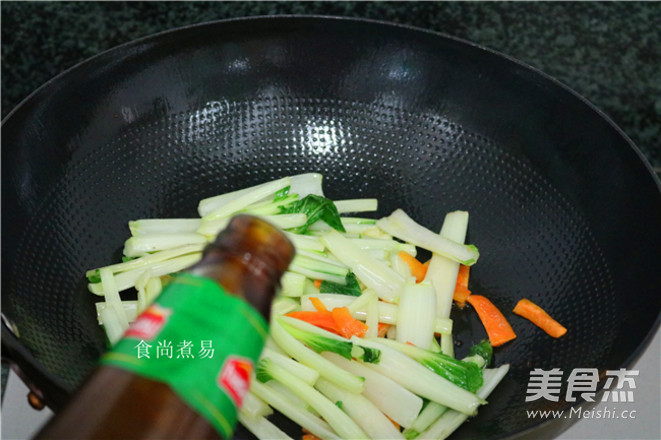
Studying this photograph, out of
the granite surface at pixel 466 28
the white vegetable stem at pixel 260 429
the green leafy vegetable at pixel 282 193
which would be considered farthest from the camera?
the granite surface at pixel 466 28

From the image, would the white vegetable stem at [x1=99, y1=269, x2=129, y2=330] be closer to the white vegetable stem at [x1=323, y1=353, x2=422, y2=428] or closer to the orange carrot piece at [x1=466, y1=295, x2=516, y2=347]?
the white vegetable stem at [x1=323, y1=353, x2=422, y2=428]

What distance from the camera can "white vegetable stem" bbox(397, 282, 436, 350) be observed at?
138 centimetres

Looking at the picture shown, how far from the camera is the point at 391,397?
128cm

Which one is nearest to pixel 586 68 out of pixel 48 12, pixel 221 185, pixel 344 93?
pixel 344 93

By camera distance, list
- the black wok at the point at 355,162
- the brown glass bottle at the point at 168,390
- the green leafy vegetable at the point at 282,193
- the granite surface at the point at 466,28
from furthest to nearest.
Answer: the granite surface at the point at 466,28 → the green leafy vegetable at the point at 282,193 → the black wok at the point at 355,162 → the brown glass bottle at the point at 168,390

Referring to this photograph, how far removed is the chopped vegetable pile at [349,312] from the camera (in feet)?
4.16

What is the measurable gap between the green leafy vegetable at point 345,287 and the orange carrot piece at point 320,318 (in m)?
0.08

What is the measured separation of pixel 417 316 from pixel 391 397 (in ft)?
0.60

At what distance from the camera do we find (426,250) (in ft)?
5.35

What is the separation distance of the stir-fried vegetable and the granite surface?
0.54 metres

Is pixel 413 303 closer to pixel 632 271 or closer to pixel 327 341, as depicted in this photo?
pixel 327 341

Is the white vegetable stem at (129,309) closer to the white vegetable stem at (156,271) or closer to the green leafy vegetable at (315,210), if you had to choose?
the white vegetable stem at (156,271)

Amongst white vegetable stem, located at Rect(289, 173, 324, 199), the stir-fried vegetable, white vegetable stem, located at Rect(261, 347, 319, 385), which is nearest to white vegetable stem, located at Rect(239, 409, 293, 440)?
the stir-fried vegetable

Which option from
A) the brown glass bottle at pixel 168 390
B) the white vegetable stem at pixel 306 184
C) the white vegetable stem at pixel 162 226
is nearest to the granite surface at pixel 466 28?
the white vegetable stem at pixel 306 184
